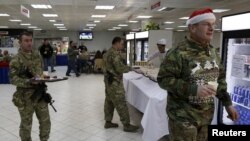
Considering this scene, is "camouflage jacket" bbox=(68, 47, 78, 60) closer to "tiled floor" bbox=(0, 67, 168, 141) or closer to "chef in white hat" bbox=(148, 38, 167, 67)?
"tiled floor" bbox=(0, 67, 168, 141)

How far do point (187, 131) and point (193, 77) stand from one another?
42 cm

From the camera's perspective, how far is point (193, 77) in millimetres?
2176

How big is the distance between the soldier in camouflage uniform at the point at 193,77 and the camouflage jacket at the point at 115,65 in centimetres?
250

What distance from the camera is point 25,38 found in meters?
3.33

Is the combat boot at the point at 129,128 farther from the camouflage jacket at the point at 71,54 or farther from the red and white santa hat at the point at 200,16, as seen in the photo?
the camouflage jacket at the point at 71,54

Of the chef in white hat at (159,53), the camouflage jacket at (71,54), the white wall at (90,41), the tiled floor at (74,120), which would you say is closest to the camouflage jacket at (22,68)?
the tiled floor at (74,120)

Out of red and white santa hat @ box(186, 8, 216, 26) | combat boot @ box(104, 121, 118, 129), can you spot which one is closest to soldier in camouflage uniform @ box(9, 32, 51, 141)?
combat boot @ box(104, 121, 118, 129)

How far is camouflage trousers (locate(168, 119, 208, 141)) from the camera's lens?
7.22ft

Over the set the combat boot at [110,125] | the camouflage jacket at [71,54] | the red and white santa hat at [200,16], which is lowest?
the combat boot at [110,125]

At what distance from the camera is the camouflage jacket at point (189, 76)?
217 centimetres

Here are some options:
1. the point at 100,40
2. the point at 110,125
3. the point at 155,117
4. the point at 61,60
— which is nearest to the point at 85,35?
the point at 100,40

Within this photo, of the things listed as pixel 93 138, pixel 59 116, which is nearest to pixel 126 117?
pixel 93 138

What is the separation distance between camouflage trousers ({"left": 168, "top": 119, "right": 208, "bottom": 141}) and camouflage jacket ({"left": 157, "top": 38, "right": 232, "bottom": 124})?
49 millimetres

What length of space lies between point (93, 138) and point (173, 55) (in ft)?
9.09
